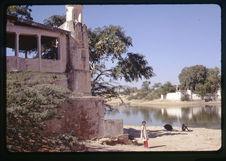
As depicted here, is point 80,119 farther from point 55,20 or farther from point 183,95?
point 183,95

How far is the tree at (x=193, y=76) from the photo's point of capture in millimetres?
28739

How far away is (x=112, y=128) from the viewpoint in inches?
410

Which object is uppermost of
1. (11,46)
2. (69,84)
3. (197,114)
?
(11,46)

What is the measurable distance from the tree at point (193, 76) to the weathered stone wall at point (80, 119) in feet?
70.6

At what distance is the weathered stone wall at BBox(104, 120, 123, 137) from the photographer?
10172 millimetres

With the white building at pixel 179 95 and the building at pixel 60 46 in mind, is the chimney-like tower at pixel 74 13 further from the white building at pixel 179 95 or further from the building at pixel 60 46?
the white building at pixel 179 95

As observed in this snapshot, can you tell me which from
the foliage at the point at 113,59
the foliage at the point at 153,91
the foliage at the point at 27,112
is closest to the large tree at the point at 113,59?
the foliage at the point at 113,59

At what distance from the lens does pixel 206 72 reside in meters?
28.6

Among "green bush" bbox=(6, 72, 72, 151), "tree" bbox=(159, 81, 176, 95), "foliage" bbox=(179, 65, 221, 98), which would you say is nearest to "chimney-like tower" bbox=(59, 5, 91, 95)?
"green bush" bbox=(6, 72, 72, 151)

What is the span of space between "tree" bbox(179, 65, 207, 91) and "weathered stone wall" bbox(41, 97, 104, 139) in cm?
2151

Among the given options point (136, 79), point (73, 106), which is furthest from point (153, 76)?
point (73, 106)
